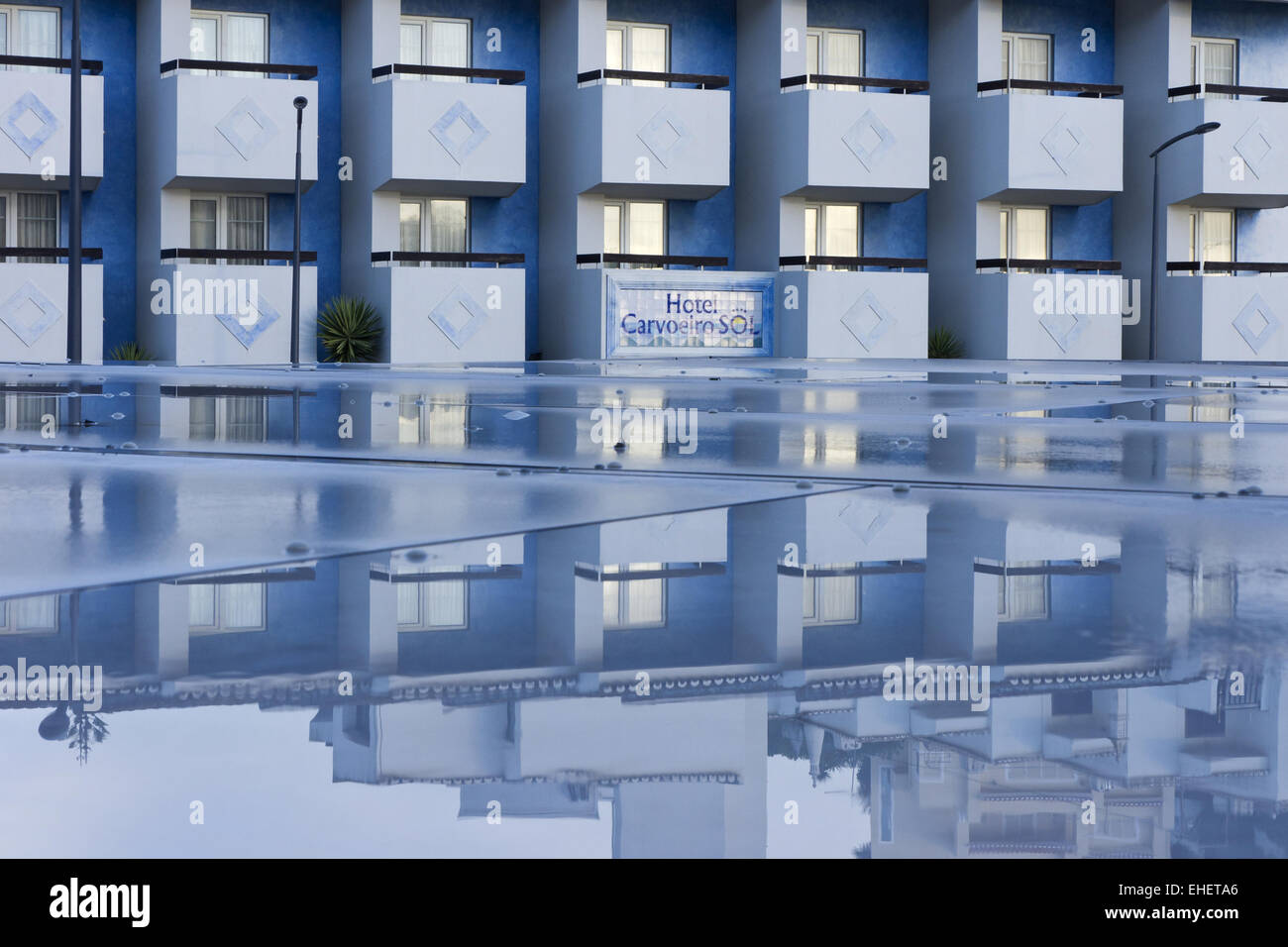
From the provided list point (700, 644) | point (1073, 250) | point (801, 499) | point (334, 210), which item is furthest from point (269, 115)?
point (700, 644)

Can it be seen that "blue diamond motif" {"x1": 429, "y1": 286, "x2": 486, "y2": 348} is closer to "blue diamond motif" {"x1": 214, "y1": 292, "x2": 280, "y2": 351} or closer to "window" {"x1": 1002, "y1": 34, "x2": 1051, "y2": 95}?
"blue diamond motif" {"x1": 214, "y1": 292, "x2": 280, "y2": 351}

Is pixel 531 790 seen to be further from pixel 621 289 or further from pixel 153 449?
pixel 621 289

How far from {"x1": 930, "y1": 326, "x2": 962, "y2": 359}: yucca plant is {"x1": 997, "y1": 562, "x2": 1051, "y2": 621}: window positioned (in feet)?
112

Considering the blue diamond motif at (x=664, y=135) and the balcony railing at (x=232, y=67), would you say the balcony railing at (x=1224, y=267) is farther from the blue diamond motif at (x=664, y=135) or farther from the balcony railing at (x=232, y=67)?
the balcony railing at (x=232, y=67)

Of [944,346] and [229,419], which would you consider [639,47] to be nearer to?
[944,346]

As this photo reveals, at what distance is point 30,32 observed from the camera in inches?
1371

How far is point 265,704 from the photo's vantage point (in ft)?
9.95

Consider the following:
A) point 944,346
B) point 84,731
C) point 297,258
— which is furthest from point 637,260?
point 84,731

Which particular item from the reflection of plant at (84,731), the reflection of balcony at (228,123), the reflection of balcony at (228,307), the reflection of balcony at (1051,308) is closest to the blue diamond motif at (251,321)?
the reflection of balcony at (228,307)

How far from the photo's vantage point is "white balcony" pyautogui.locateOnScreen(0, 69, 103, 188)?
32031 millimetres

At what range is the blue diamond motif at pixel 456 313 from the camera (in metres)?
34.3

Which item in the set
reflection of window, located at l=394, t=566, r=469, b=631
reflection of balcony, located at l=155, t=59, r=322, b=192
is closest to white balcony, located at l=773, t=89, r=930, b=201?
reflection of balcony, located at l=155, t=59, r=322, b=192

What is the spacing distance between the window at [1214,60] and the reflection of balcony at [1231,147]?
2.05 m

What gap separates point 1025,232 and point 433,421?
30.7 m
